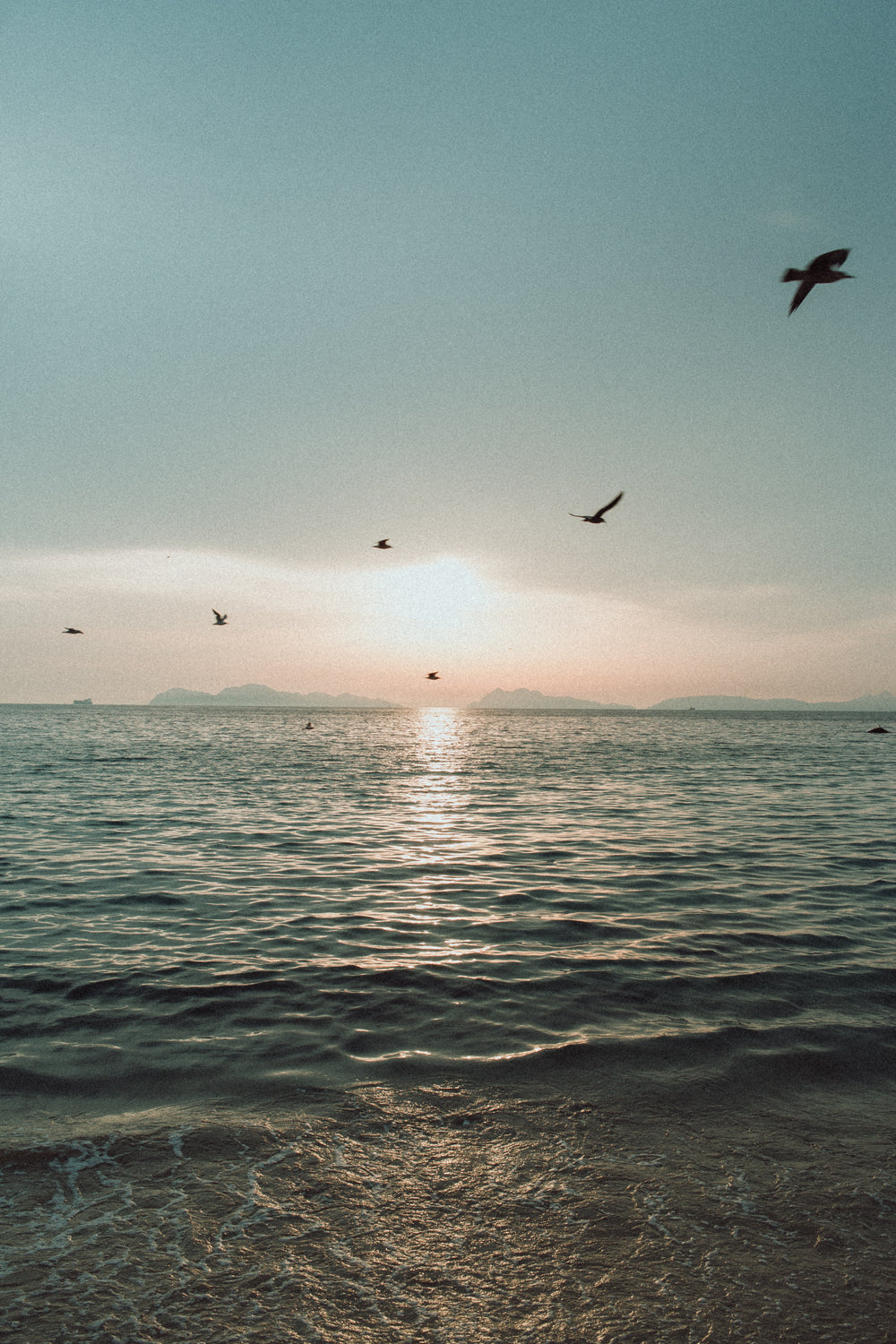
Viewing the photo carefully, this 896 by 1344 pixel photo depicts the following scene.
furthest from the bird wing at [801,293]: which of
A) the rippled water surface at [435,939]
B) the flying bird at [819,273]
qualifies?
the rippled water surface at [435,939]

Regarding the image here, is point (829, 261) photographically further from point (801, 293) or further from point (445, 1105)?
point (445, 1105)

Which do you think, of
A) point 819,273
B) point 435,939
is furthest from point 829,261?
point 435,939

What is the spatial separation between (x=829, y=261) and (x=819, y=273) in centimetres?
31

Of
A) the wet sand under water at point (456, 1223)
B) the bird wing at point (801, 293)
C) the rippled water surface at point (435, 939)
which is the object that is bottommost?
the rippled water surface at point (435, 939)

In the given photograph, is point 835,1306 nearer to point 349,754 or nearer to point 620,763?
point 620,763

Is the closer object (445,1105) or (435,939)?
(445,1105)

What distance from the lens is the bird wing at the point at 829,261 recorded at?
987 centimetres

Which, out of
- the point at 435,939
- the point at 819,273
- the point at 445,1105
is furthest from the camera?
the point at 435,939

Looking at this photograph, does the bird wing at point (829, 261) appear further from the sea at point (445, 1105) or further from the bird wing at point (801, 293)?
the sea at point (445, 1105)

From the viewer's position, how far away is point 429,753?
5950 cm

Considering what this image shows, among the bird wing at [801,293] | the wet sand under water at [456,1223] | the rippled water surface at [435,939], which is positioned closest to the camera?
the wet sand under water at [456,1223]

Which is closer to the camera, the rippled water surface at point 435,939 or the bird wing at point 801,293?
the rippled water surface at point 435,939

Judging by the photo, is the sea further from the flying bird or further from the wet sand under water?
the flying bird

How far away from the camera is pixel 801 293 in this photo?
9836mm
